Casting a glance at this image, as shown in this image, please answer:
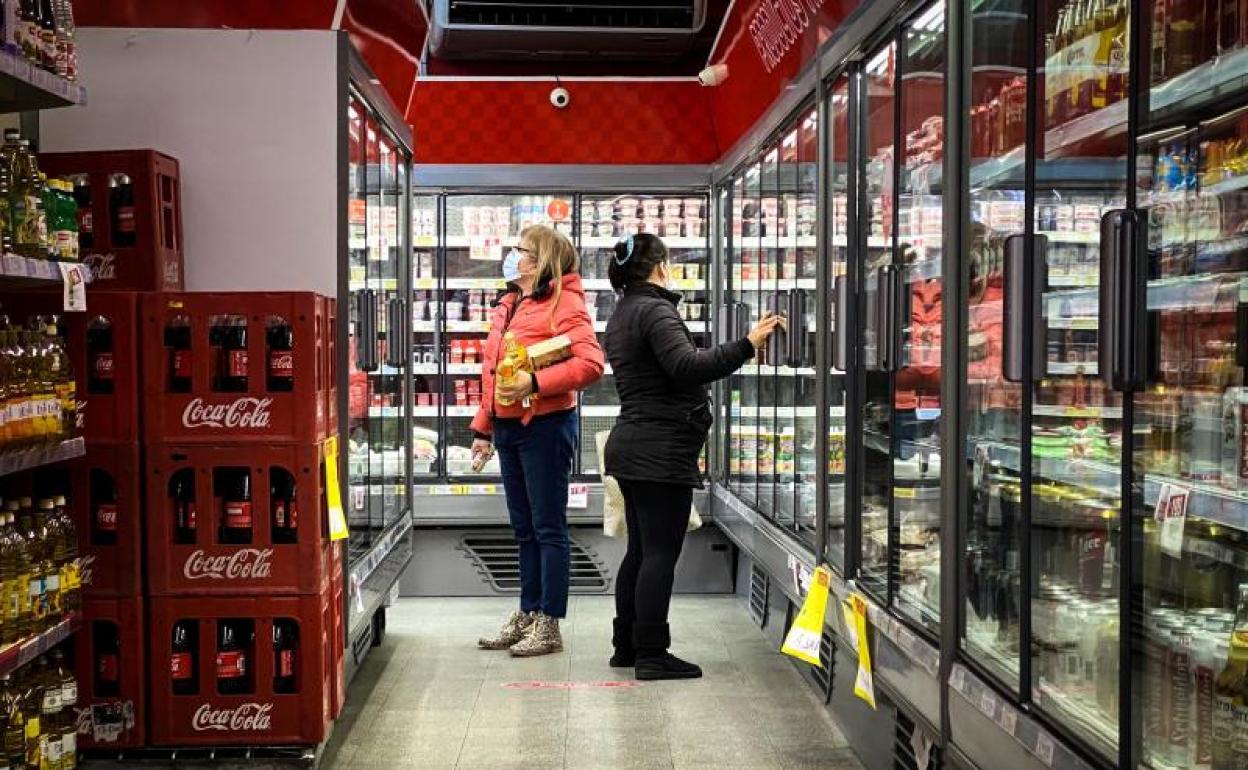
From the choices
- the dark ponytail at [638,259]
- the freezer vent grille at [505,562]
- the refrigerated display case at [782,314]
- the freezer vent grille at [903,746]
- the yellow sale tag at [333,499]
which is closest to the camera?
the freezer vent grille at [903,746]

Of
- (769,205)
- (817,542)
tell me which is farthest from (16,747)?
(769,205)

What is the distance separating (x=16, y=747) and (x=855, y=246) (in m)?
2.60

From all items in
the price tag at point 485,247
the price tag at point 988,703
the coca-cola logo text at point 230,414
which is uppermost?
the price tag at point 485,247

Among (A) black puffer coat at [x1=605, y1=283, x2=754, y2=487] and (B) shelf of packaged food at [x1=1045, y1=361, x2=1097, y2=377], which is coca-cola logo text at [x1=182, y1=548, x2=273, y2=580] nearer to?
(A) black puffer coat at [x1=605, y1=283, x2=754, y2=487]

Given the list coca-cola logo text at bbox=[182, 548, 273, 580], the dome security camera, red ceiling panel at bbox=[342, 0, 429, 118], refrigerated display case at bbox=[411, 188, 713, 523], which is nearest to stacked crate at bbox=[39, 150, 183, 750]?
coca-cola logo text at bbox=[182, 548, 273, 580]

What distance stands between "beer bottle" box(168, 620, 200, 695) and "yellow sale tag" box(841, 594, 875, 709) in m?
1.82

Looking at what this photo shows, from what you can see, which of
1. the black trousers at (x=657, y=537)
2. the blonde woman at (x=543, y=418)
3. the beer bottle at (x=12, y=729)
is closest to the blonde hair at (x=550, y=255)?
the blonde woman at (x=543, y=418)

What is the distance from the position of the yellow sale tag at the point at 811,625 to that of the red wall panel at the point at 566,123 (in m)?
3.71

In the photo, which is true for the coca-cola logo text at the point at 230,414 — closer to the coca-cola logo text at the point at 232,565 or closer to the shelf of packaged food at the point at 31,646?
the coca-cola logo text at the point at 232,565

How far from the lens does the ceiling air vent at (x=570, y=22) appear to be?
23.5ft

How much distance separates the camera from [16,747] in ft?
10.9

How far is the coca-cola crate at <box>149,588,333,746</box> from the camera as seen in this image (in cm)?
395

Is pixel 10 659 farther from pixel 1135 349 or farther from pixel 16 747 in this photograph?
pixel 1135 349

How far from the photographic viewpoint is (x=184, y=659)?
13.0ft
